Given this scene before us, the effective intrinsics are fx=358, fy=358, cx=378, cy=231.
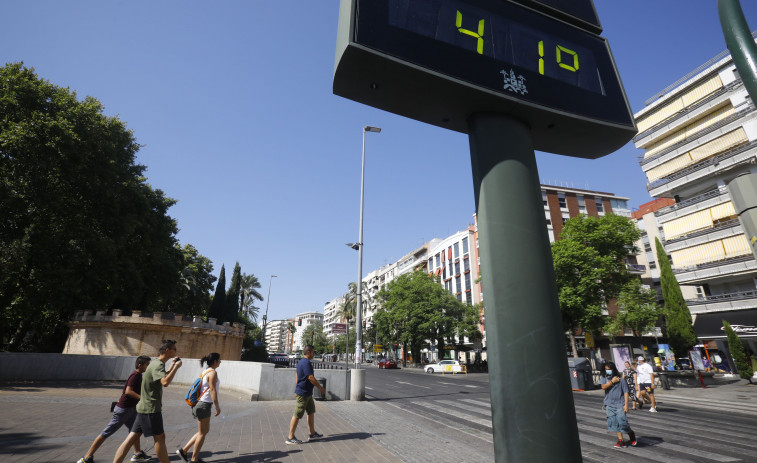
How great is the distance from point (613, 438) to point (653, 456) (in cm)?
151

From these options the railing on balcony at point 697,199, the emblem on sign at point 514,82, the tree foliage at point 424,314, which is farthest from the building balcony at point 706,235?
the emblem on sign at point 514,82

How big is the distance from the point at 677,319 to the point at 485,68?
36629mm

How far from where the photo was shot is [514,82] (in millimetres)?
3143

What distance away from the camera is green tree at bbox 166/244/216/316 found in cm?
3959

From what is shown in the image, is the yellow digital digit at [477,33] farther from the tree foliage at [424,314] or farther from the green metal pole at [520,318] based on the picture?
the tree foliage at [424,314]

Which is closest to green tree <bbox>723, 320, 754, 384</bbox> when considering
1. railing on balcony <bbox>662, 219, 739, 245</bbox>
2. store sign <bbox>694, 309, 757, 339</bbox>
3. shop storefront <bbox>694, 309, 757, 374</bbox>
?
shop storefront <bbox>694, 309, 757, 374</bbox>

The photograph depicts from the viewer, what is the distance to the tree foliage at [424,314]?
44250 mm

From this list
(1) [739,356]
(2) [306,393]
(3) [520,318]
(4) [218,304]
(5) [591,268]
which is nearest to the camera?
(3) [520,318]

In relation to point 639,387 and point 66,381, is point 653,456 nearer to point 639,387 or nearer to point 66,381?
point 639,387

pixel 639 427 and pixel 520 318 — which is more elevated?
pixel 520 318

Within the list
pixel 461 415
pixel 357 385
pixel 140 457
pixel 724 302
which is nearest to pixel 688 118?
pixel 724 302

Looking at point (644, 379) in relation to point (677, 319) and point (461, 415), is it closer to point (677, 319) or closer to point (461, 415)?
point (461, 415)

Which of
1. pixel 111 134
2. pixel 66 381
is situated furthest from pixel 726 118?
pixel 66 381

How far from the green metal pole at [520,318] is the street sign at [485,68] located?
575mm
